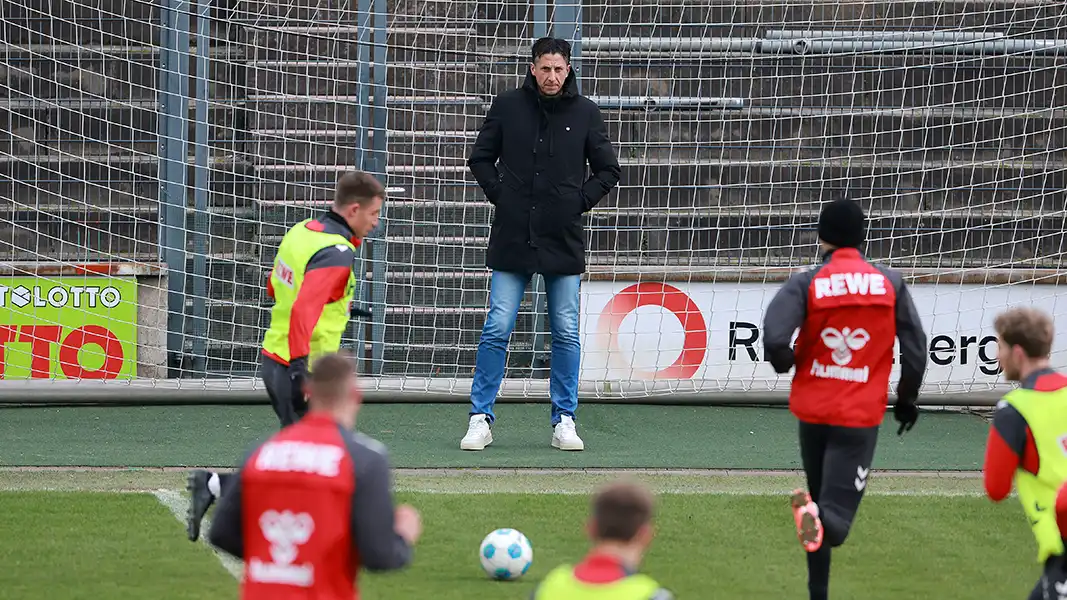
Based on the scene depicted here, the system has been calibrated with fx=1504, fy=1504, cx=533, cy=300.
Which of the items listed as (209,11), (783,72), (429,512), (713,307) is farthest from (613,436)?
(209,11)

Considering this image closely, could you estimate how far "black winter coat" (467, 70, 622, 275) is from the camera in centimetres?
788

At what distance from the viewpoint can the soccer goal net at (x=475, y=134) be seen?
→ 33.7ft

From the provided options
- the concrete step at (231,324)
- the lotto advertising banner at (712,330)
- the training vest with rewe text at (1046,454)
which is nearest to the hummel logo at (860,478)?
the training vest with rewe text at (1046,454)

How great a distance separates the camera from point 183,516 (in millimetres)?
6422

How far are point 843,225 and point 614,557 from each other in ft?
8.47

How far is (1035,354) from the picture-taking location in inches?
168

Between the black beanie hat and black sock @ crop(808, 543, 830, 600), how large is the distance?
1.05 m

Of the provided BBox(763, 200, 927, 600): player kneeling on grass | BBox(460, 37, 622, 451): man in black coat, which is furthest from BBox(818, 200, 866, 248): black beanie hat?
BBox(460, 37, 622, 451): man in black coat

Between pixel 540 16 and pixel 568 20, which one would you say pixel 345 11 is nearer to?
pixel 540 16

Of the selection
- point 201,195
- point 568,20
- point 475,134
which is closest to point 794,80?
point 568,20

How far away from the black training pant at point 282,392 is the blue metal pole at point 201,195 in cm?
481

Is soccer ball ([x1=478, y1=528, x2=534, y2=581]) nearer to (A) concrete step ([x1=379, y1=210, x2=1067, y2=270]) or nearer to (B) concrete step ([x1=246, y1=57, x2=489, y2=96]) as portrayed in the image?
(A) concrete step ([x1=379, y1=210, x2=1067, y2=270])

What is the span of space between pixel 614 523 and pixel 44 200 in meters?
8.65

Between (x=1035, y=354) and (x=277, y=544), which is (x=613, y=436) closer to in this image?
(x=1035, y=354)
